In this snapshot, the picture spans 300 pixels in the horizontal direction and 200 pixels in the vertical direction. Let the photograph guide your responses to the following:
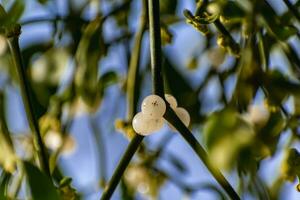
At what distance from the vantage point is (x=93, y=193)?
3.10 ft

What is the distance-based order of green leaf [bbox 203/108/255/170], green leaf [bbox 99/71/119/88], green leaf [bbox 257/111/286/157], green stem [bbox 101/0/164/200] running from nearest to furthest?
green leaf [bbox 203/108/255/170] < green stem [bbox 101/0/164/200] < green leaf [bbox 257/111/286/157] < green leaf [bbox 99/71/119/88]

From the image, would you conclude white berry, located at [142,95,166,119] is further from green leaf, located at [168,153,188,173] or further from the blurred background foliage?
green leaf, located at [168,153,188,173]

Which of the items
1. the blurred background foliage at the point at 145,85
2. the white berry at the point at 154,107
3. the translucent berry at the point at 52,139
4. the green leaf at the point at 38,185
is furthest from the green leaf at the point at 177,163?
the green leaf at the point at 38,185

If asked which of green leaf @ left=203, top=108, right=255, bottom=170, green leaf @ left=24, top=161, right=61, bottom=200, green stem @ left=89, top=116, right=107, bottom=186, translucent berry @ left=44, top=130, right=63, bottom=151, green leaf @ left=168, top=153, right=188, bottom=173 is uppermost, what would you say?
green leaf @ left=24, top=161, right=61, bottom=200

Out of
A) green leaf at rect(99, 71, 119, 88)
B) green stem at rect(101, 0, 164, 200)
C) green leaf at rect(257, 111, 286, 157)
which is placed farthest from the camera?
green leaf at rect(99, 71, 119, 88)

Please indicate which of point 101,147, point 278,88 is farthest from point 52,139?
point 278,88

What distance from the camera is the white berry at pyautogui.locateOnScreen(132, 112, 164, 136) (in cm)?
53

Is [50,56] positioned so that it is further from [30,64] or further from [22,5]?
[22,5]

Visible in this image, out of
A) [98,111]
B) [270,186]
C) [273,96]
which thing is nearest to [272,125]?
[273,96]

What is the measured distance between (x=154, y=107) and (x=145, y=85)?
42 centimetres

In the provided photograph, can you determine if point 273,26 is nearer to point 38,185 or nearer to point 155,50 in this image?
point 155,50

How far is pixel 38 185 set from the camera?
1.45 feet

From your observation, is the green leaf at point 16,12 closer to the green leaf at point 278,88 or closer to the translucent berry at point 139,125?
the translucent berry at point 139,125

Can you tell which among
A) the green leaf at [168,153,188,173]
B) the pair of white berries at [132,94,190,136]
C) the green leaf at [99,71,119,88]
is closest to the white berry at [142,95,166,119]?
the pair of white berries at [132,94,190,136]
